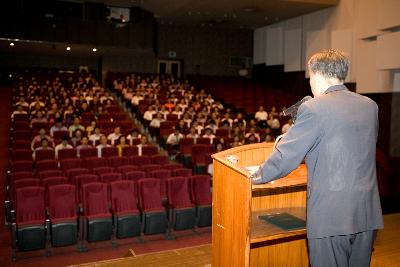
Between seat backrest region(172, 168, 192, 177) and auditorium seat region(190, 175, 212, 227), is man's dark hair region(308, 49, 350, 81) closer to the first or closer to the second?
auditorium seat region(190, 175, 212, 227)

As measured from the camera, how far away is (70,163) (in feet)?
19.6

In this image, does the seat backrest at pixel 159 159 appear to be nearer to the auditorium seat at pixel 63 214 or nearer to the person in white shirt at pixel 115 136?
the person in white shirt at pixel 115 136

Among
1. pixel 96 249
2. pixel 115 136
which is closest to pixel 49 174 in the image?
pixel 96 249

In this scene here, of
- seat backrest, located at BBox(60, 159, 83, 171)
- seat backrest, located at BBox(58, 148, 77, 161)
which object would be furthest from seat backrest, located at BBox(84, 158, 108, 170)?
seat backrest, located at BBox(58, 148, 77, 161)

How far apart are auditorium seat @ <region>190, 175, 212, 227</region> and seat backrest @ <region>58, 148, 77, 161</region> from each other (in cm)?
236

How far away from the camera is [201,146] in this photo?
729 cm

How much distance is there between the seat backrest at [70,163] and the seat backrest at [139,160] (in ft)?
2.75

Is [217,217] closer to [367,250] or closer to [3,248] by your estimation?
[367,250]

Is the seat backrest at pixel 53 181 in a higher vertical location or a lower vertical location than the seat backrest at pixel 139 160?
lower

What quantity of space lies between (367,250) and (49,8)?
13.6 m

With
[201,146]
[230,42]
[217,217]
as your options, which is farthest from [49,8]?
[217,217]

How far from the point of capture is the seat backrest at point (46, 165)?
227 inches

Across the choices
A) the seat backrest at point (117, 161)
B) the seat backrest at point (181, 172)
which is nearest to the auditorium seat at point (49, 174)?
the seat backrest at point (117, 161)

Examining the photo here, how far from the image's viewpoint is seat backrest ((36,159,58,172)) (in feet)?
18.9
